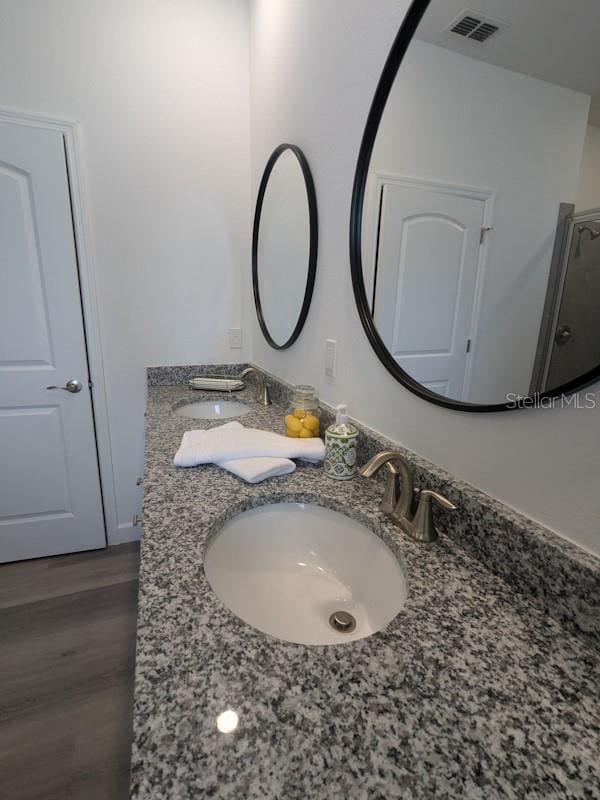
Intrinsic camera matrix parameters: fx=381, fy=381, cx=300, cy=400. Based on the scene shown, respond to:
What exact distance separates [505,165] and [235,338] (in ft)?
5.51

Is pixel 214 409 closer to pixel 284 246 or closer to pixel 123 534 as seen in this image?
pixel 284 246

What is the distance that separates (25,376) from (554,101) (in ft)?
6.97

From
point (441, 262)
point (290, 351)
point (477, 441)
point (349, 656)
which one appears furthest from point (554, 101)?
point (290, 351)

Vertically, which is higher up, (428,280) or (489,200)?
(489,200)

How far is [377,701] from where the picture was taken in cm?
43

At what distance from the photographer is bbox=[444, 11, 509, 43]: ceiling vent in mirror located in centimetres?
Answer: 63

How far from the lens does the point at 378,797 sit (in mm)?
344

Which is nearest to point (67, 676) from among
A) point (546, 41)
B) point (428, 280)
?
point (428, 280)

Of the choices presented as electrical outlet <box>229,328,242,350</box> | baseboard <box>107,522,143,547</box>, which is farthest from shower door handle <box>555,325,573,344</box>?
baseboard <box>107,522,143,547</box>

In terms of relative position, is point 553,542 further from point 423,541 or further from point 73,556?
point 73,556

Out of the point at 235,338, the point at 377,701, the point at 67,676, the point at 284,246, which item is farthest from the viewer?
the point at 235,338

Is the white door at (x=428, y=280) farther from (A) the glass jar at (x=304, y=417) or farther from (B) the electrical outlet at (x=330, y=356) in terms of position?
(A) the glass jar at (x=304, y=417)

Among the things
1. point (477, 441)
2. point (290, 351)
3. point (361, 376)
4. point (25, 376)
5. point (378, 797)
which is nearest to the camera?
point (378, 797)

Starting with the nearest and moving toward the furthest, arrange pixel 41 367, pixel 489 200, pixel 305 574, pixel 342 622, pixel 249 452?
pixel 489 200, pixel 342 622, pixel 305 574, pixel 249 452, pixel 41 367
